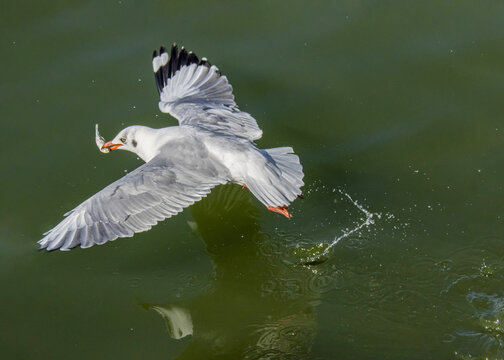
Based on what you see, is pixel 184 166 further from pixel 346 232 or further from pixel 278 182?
pixel 346 232

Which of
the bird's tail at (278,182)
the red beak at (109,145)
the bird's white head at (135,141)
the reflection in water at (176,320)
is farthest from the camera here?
the red beak at (109,145)

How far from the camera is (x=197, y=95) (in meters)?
6.23

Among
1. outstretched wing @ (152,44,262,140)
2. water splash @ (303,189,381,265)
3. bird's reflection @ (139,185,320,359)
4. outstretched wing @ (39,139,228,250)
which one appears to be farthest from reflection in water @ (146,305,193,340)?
outstretched wing @ (152,44,262,140)

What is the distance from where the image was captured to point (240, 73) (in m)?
6.76

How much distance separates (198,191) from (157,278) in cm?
71

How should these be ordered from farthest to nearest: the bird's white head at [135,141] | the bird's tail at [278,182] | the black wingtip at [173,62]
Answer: the black wingtip at [173,62], the bird's white head at [135,141], the bird's tail at [278,182]

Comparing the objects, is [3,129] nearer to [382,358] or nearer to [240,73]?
[240,73]

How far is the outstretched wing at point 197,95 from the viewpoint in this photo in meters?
5.77

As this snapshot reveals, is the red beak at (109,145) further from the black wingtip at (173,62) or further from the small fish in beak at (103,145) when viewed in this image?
the black wingtip at (173,62)

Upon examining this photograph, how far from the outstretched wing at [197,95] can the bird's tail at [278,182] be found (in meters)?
0.50

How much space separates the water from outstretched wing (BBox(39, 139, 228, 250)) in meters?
0.44

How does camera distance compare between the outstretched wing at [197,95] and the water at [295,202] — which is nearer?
the water at [295,202]

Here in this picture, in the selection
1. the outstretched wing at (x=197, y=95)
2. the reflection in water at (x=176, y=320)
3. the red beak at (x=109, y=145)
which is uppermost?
the outstretched wing at (x=197, y=95)

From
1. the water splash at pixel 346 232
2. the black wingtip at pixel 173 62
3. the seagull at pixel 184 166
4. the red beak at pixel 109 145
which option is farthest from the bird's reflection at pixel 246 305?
the black wingtip at pixel 173 62
